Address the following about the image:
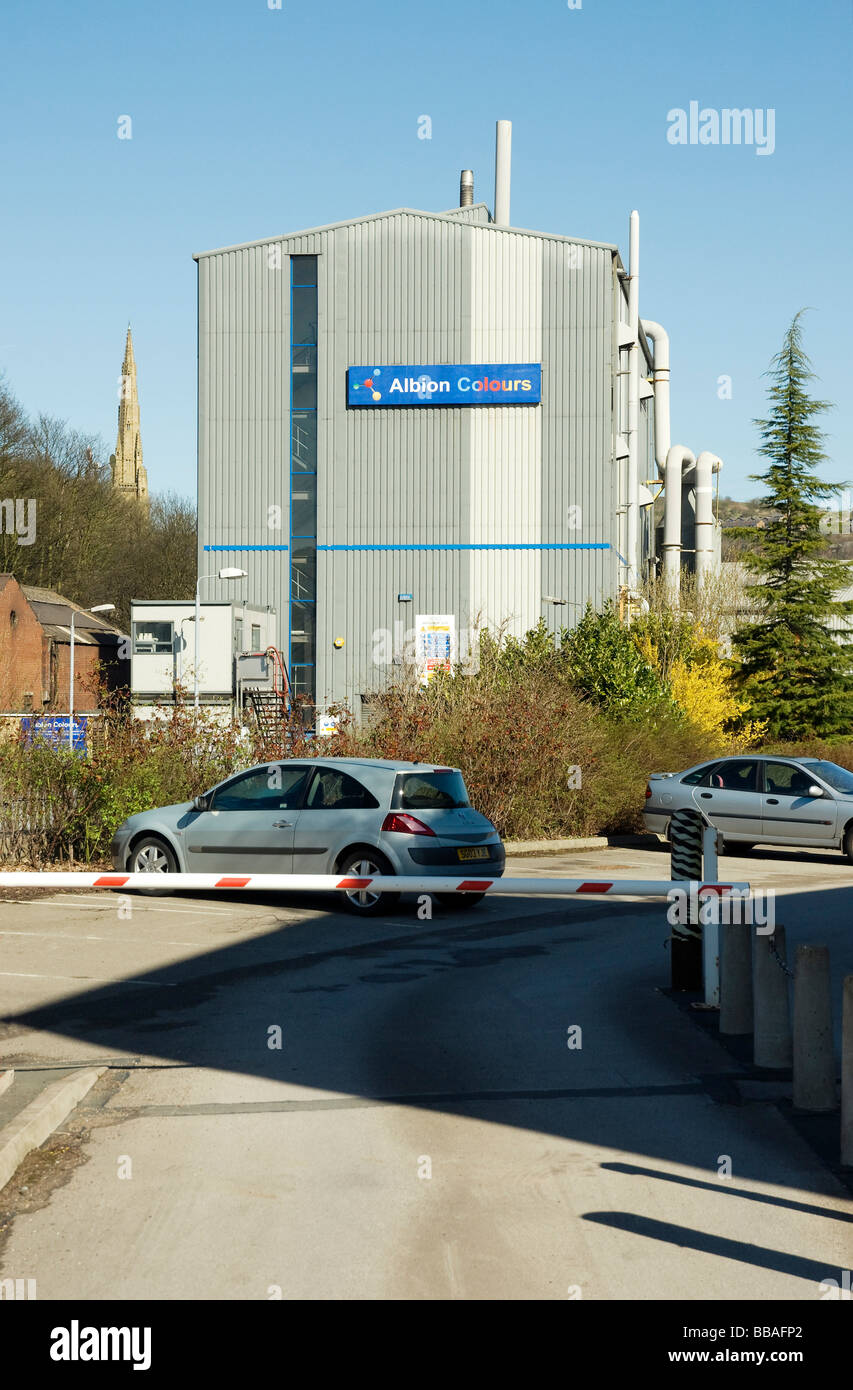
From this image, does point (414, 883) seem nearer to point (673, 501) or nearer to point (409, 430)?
point (409, 430)

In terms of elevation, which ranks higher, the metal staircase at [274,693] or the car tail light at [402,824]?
the metal staircase at [274,693]

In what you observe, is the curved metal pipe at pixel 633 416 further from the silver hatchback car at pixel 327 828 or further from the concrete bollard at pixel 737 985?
the concrete bollard at pixel 737 985

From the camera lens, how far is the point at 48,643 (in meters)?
66.2

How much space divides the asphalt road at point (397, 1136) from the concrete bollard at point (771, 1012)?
0.27m

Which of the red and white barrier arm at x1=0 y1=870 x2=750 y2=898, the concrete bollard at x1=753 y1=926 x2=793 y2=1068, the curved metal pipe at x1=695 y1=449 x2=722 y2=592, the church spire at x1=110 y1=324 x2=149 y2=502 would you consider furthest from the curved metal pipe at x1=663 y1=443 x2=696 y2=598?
the church spire at x1=110 y1=324 x2=149 y2=502

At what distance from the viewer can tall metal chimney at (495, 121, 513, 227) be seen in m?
50.6

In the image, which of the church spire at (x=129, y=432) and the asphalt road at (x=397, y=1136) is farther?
the church spire at (x=129, y=432)

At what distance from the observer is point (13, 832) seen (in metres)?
17.1

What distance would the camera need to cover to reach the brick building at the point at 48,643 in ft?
201

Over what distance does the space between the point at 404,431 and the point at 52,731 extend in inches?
1123

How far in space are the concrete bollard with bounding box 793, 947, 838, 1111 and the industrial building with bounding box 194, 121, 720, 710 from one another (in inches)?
1433

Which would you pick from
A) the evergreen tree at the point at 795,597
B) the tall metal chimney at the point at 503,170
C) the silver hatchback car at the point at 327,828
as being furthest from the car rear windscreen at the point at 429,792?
the tall metal chimney at the point at 503,170

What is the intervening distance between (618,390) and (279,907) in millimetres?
34049

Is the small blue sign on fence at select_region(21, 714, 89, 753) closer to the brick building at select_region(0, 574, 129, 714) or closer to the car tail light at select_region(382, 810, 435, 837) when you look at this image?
the car tail light at select_region(382, 810, 435, 837)
